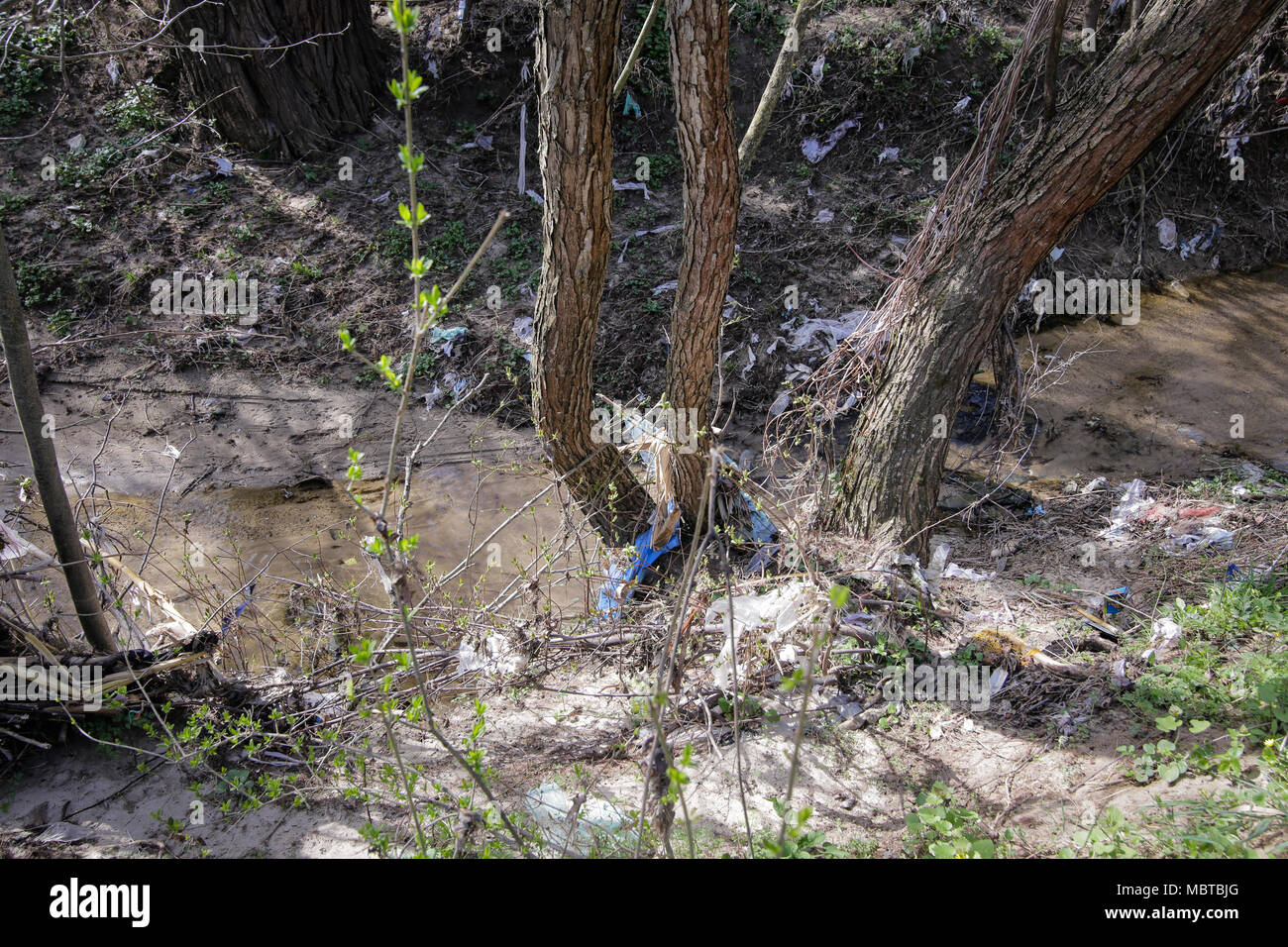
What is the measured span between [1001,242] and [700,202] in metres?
1.25

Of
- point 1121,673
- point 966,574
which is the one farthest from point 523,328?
point 1121,673

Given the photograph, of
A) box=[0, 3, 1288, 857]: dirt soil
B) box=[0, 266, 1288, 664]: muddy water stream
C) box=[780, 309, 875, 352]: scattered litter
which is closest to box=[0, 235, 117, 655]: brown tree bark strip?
box=[0, 3, 1288, 857]: dirt soil

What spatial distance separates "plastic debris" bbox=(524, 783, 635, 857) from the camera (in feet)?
7.11

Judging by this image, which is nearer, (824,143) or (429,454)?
(429,454)

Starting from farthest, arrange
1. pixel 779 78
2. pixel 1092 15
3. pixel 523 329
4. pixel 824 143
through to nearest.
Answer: pixel 824 143 < pixel 1092 15 < pixel 523 329 < pixel 779 78

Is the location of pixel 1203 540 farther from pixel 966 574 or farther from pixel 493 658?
pixel 493 658

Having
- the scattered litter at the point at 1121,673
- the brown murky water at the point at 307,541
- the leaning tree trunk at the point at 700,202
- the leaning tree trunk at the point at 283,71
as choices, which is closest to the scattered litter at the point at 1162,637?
the scattered litter at the point at 1121,673

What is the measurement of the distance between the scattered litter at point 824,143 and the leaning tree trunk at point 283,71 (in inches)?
143

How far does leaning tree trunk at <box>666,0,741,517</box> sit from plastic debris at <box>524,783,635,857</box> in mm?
1095

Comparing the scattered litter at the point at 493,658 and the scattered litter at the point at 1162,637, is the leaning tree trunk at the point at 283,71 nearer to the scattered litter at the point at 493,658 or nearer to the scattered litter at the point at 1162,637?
the scattered litter at the point at 493,658

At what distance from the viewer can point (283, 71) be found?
6.09 metres

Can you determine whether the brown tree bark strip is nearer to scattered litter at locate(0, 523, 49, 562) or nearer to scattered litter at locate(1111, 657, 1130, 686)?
scattered litter at locate(0, 523, 49, 562)

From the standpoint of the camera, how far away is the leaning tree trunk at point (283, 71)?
5805mm

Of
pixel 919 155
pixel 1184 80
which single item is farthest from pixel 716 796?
pixel 919 155
